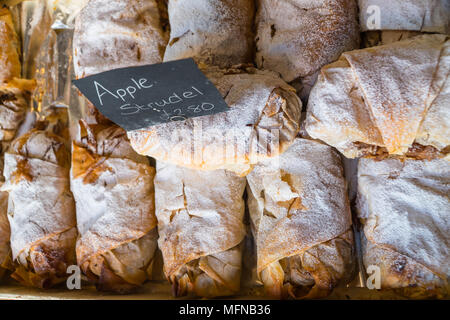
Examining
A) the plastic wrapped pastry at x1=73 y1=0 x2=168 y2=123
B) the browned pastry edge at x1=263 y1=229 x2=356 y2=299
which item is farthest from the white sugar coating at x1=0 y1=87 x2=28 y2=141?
the browned pastry edge at x1=263 y1=229 x2=356 y2=299

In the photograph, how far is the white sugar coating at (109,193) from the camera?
121cm

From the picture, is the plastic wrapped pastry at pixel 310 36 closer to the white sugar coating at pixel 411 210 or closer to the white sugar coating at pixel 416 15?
the white sugar coating at pixel 416 15

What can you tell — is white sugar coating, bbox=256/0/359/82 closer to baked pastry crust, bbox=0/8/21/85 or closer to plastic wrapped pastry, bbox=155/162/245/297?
plastic wrapped pastry, bbox=155/162/245/297

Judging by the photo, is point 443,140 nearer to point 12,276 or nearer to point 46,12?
point 12,276

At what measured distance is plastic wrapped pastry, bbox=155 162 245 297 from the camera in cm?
111

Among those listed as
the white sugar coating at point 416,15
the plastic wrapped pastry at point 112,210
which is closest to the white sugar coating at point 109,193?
the plastic wrapped pastry at point 112,210

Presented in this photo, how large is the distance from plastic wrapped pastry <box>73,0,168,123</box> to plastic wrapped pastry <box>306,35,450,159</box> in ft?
2.19

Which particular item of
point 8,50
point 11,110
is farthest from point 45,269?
point 8,50

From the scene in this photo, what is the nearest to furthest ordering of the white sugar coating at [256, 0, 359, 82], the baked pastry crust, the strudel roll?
the white sugar coating at [256, 0, 359, 82], the strudel roll, the baked pastry crust

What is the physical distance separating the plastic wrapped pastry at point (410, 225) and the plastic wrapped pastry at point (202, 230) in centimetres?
39

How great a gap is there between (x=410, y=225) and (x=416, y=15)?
0.56 meters

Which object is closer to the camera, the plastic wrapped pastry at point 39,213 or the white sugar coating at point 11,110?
the plastic wrapped pastry at point 39,213
